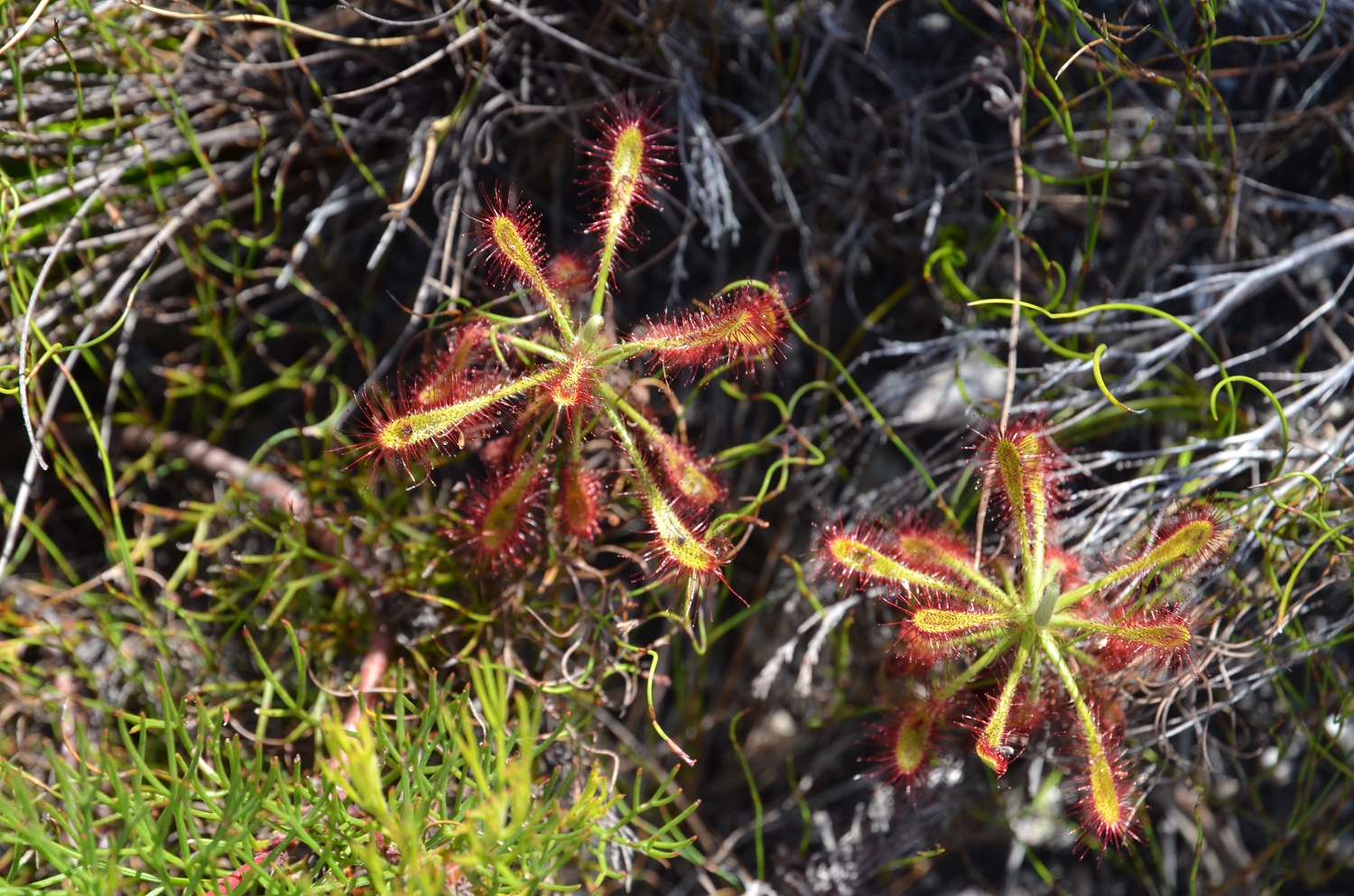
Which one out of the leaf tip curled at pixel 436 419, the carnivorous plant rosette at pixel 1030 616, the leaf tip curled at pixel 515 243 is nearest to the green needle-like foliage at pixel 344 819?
the leaf tip curled at pixel 436 419

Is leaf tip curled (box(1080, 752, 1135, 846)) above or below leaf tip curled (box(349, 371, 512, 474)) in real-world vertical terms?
below

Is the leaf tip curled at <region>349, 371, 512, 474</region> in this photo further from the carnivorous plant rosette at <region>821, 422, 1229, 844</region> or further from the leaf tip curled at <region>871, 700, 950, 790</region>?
the leaf tip curled at <region>871, 700, 950, 790</region>

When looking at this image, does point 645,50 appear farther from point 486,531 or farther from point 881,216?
point 486,531

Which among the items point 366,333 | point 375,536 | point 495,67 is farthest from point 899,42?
point 375,536

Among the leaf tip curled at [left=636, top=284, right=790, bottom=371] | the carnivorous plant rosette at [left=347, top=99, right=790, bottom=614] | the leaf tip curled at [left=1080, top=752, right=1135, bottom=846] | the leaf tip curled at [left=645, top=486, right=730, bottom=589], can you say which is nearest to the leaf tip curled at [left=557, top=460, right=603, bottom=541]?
the carnivorous plant rosette at [left=347, top=99, right=790, bottom=614]

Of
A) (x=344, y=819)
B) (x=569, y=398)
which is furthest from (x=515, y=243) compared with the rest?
(x=344, y=819)

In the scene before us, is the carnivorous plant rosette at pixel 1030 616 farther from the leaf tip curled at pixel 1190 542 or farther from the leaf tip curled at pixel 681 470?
the leaf tip curled at pixel 681 470

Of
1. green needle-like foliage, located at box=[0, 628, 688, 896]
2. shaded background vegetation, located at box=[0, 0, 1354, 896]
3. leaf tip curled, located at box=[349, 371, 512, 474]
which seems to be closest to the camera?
green needle-like foliage, located at box=[0, 628, 688, 896]

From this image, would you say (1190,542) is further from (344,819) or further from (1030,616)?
(344,819)
